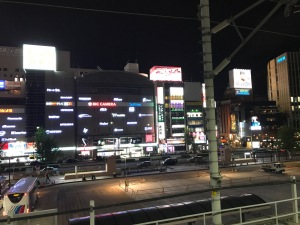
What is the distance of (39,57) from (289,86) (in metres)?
107

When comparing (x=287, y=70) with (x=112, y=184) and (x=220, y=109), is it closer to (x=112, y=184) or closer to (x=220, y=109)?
(x=220, y=109)

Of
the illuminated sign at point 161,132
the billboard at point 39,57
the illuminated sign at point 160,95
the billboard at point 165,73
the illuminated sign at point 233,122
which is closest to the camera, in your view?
the billboard at point 39,57

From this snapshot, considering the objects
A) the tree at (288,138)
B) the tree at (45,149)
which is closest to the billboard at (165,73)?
the tree at (288,138)

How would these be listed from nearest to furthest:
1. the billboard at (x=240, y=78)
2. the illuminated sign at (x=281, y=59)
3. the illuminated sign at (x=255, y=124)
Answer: the billboard at (x=240, y=78)
the illuminated sign at (x=255, y=124)
the illuminated sign at (x=281, y=59)

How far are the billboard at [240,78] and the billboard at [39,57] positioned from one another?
58.9m

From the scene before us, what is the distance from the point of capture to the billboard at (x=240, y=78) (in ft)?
308

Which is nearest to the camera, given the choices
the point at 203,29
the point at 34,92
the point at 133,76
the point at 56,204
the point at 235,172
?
the point at 203,29

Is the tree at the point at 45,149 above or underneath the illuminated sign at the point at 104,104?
underneath

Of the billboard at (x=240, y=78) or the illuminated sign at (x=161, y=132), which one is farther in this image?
the billboard at (x=240, y=78)

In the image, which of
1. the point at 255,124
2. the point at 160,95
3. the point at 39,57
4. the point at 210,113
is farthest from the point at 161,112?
the point at 210,113

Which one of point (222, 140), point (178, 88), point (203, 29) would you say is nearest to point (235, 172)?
point (203, 29)

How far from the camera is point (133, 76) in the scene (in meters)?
95.5

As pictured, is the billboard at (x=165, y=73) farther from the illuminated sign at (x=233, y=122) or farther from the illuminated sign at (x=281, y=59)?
the illuminated sign at (x=281, y=59)

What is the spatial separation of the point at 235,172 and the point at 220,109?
9732 centimetres
